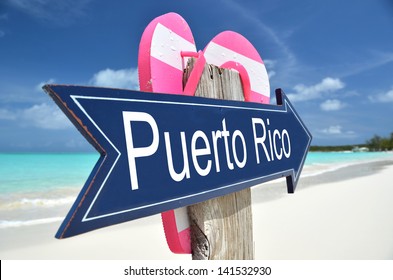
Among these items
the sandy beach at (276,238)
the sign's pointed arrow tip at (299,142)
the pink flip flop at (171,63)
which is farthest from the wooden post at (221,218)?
the sandy beach at (276,238)

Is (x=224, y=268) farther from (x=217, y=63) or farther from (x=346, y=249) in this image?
(x=346, y=249)

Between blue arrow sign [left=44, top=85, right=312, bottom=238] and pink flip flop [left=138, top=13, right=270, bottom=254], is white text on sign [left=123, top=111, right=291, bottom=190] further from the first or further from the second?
pink flip flop [left=138, top=13, right=270, bottom=254]

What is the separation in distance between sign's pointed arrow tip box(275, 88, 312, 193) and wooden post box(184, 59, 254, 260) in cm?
33

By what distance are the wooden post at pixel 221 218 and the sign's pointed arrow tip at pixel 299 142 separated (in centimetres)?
33

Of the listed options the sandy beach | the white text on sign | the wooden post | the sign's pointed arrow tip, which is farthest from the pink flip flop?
the sandy beach

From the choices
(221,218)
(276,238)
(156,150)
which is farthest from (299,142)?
(276,238)

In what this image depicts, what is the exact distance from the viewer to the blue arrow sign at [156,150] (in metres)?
0.71

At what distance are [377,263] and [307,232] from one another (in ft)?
10.1

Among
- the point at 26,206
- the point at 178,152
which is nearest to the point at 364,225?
the point at 178,152

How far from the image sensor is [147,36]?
1.04 m

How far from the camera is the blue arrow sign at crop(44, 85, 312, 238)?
714 millimetres

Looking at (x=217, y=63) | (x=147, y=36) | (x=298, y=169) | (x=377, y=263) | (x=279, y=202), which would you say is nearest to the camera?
(x=147, y=36)

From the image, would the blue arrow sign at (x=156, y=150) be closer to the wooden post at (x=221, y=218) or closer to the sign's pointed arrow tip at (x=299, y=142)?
the wooden post at (x=221, y=218)

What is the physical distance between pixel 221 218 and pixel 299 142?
0.78m
